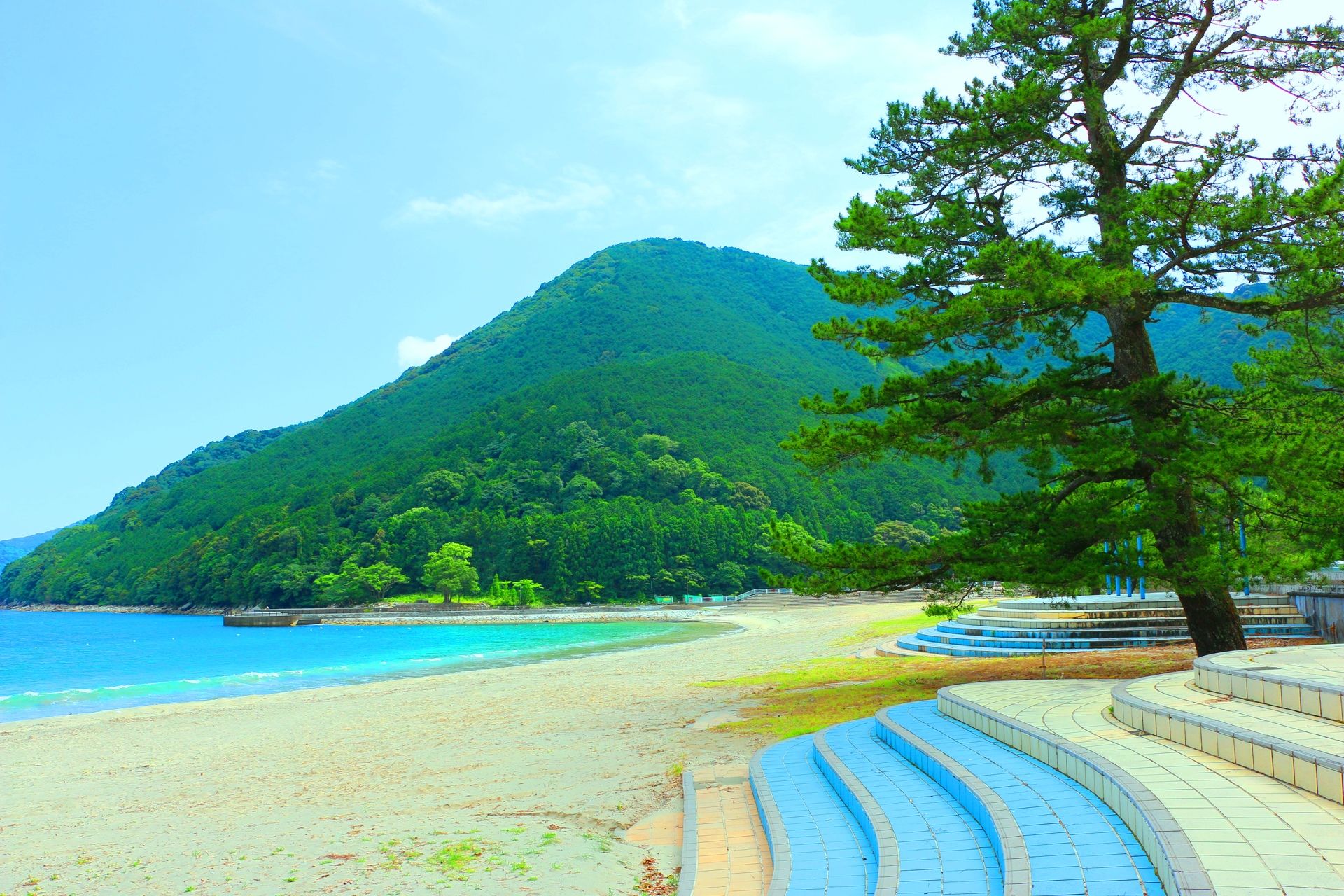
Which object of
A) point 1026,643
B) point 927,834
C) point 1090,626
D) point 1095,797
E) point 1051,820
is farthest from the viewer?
point 1026,643

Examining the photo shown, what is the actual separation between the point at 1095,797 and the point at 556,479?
85573 millimetres

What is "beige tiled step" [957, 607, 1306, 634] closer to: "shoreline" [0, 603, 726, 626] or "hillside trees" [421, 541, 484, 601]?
"shoreline" [0, 603, 726, 626]

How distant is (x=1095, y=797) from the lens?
4.41m

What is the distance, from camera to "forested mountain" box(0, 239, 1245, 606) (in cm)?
7669

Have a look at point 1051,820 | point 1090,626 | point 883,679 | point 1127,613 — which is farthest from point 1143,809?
point 1127,613

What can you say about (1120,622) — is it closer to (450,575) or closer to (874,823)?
(874,823)

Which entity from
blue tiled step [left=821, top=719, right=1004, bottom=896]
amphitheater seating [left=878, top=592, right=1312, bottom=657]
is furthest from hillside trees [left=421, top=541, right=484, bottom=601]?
blue tiled step [left=821, top=719, right=1004, bottom=896]

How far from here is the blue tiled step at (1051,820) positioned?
3.38 meters

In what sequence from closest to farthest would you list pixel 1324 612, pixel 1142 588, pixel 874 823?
1. pixel 874 823
2. pixel 1324 612
3. pixel 1142 588

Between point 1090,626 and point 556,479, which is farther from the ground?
point 556,479

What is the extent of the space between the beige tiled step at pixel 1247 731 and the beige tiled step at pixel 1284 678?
0.06m

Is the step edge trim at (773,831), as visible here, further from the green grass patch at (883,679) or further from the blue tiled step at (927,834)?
the green grass patch at (883,679)

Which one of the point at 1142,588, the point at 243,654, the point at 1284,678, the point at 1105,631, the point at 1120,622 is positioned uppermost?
the point at 1284,678

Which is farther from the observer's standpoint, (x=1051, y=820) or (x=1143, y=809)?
(x=1051, y=820)
